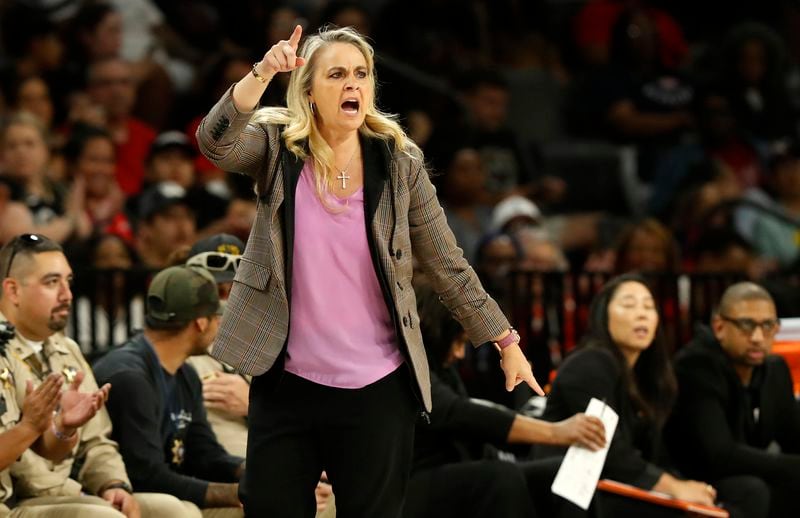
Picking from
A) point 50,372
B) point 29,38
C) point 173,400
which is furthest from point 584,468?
point 29,38

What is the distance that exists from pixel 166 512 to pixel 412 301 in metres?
1.49

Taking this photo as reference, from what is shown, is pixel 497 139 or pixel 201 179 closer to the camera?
pixel 201 179

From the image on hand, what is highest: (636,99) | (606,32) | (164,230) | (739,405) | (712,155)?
(606,32)

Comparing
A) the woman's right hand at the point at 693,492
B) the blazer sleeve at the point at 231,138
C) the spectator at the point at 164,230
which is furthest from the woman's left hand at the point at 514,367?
the spectator at the point at 164,230

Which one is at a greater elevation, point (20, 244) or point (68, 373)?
point (20, 244)

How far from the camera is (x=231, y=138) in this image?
3.82 meters

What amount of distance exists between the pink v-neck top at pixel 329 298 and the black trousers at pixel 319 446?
1.7 inches

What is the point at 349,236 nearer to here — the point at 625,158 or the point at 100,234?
the point at 100,234

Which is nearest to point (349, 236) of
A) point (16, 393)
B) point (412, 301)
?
point (412, 301)

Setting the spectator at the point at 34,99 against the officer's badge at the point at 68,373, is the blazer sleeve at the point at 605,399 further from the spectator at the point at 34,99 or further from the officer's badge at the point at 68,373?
the spectator at the point at 34,99

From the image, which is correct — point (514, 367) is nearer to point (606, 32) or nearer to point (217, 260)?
point (217, 260)

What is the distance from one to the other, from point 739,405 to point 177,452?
2473 millimetres

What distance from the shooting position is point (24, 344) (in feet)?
16.6

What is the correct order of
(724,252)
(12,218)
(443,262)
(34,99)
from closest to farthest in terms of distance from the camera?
(443,262) < (12,218) < (724,252) < (34,99)
